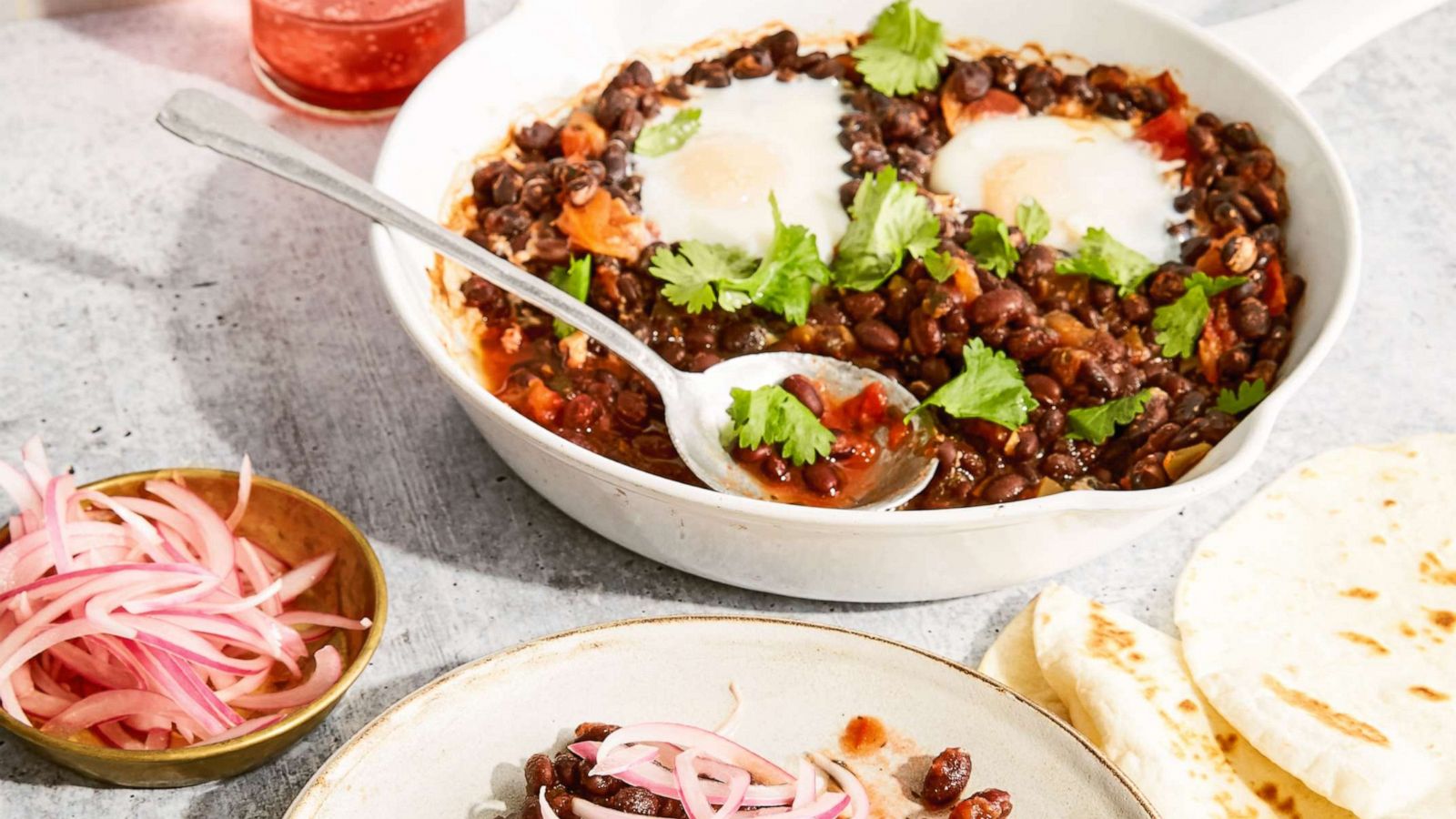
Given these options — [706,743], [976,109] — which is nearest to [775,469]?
[706,743]

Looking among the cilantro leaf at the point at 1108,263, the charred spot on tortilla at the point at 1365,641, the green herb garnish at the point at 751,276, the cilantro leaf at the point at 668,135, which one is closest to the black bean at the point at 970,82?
the cilantro leaf at the point at 1108,263

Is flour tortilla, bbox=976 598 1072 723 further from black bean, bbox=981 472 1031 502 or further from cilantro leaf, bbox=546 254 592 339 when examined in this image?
cilantro leaf, bbox=546 254 592 339

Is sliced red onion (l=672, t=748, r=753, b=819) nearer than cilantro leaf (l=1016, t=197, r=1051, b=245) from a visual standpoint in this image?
Yes

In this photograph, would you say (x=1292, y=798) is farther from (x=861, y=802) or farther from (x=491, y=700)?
(x=491, y=700)

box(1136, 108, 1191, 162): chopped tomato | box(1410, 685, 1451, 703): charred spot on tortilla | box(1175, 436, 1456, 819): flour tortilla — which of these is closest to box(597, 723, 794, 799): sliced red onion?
box(1175, 436, 1456, 819): flour tortilla

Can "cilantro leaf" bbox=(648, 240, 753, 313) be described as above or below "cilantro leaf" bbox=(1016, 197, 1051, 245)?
below

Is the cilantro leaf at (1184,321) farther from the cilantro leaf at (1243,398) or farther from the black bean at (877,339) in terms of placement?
the black bean at (877,339)
